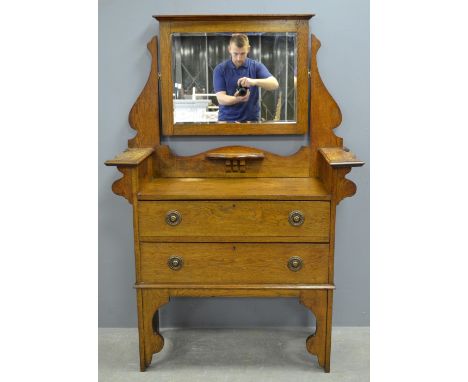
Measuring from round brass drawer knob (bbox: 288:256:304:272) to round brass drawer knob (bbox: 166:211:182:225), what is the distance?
54 centimetres

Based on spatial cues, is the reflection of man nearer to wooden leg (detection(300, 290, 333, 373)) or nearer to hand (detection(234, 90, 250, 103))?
hand (detection(234, 90, 250, 103))

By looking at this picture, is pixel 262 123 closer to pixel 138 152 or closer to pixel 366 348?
pixel 138 152

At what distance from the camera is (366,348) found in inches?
104

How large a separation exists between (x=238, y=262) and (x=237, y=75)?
3.18 ft

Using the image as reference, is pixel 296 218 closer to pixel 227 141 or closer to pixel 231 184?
pixel 231 184

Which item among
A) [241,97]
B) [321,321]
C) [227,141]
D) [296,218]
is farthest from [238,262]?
[241,97]

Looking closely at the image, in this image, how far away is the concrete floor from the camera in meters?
2.42

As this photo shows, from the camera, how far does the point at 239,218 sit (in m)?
2.31

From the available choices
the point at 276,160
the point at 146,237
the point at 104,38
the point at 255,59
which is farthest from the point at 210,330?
the point at 104,38

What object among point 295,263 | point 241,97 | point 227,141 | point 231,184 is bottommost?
point 295,263

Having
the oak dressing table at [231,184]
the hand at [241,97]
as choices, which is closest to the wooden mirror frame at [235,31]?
the oak dressing table at [231,184]

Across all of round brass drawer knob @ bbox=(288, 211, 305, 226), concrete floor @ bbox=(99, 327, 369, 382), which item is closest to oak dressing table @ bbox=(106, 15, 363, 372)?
round brass drawer knob @ bbox=(288, 211, 305, 226)

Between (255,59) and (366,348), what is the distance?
1.61 m

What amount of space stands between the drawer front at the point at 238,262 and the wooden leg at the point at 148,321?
119 millimetres
